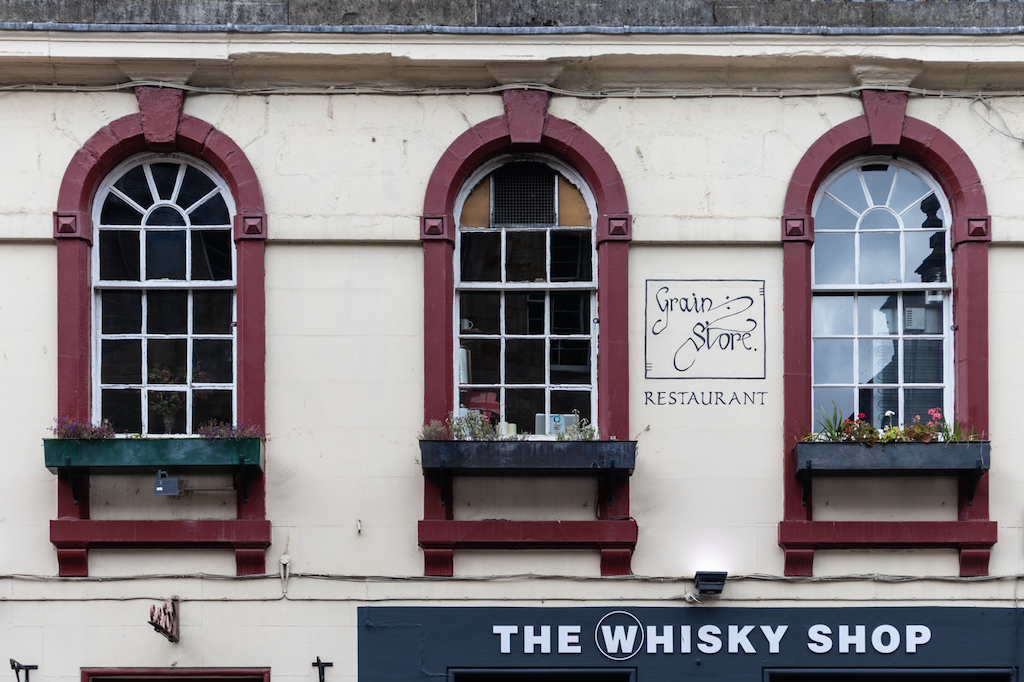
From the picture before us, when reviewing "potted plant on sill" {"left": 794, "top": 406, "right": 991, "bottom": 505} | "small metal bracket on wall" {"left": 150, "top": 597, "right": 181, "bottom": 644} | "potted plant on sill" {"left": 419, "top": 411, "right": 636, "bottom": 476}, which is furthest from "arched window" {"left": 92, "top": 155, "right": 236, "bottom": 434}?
"potted plant on sill" {"left": 794, "top": 406, "right": 991, "bottom": 505}

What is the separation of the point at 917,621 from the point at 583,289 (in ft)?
12.2

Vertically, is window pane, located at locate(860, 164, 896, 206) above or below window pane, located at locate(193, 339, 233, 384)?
above

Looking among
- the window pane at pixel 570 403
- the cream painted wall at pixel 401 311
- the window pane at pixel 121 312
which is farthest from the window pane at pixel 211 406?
the window pane at pixel 570 403

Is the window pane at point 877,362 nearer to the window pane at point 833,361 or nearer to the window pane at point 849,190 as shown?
the window pane at point 833,361

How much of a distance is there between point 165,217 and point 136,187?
0.36m

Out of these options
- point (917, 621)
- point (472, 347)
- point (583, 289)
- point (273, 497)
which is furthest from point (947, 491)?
point (273, 497)

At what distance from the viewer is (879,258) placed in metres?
10.1

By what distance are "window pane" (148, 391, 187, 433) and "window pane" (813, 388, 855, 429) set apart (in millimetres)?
5164

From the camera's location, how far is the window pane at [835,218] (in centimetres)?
1011

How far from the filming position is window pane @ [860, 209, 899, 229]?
10.1 m

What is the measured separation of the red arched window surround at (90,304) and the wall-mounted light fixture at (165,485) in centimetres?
33

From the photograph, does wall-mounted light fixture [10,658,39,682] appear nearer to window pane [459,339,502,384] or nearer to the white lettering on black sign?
the white lettering on black sign

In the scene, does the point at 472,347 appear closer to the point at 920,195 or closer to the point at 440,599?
the point at 440,599

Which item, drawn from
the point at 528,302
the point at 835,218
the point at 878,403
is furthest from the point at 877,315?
the point at 528,302
